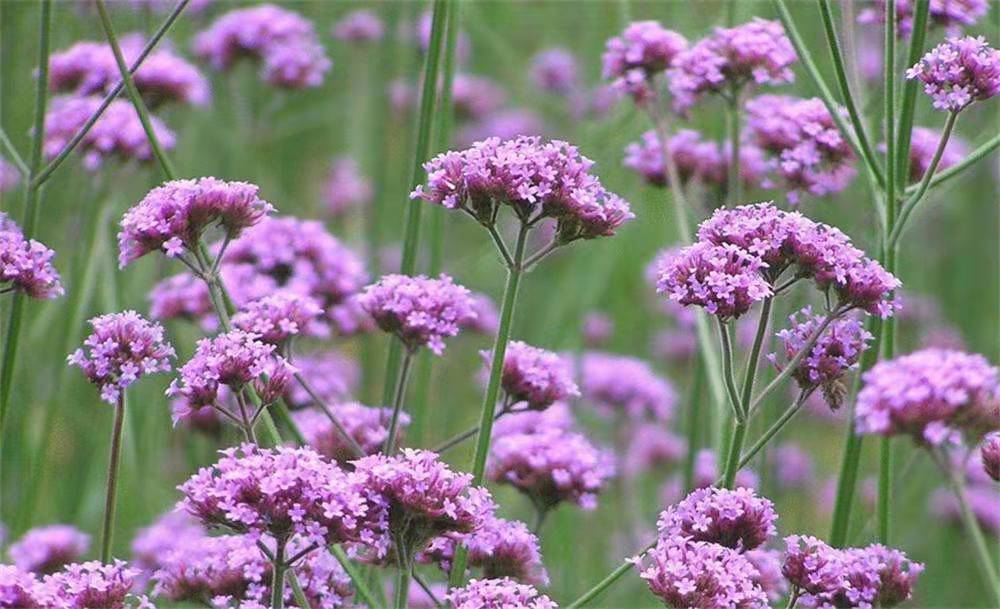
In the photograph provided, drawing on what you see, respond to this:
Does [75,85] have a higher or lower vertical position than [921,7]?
lower

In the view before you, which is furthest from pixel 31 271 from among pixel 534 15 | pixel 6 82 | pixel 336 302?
pixel 534 15

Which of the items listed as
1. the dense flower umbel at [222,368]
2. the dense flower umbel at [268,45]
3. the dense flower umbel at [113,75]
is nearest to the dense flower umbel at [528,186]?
the dense flower umbel at [222,368]

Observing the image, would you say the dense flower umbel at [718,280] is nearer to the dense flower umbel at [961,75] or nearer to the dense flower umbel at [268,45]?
the dense flower umbel at [961,75]

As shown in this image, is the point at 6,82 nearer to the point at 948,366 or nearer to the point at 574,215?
the point at 574,215

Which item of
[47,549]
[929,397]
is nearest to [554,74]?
[47,549]

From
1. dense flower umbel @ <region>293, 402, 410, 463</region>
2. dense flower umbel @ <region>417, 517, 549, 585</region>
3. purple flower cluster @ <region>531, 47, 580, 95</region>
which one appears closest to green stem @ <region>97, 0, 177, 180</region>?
dense flower umbel @ <region>293, 402, 410, 463</region>

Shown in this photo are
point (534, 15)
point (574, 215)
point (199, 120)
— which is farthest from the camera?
point (534, 15)
